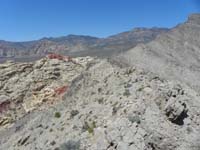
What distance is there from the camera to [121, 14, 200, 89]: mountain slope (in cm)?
3112

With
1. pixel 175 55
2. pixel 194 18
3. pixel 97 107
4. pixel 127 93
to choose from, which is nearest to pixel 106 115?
pixel 97 107

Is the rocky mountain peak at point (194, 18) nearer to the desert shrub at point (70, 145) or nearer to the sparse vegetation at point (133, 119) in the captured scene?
the sparse vegetation at point (133, 119)

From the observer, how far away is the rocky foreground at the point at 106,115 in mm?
17938

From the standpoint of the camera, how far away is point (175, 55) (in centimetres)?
3697

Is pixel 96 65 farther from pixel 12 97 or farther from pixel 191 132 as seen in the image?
pixel 191 132

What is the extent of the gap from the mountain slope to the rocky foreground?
558 centimetres

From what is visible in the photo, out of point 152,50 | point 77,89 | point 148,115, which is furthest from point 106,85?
point 152,50

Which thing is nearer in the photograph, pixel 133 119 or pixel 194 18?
pixel 133 119

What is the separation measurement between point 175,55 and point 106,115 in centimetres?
1928

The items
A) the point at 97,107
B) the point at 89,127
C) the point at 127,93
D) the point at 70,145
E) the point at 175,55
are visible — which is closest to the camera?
the point at 70,145

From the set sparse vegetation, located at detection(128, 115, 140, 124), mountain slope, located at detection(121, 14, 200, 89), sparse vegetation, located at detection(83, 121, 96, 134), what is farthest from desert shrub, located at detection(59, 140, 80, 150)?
mountain slope, located at detection(121, 14, 200, 89)

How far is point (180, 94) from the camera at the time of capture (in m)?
22.7

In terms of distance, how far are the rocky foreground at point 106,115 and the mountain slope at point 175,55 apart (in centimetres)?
558

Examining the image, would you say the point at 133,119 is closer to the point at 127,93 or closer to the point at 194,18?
the point at 127,93
